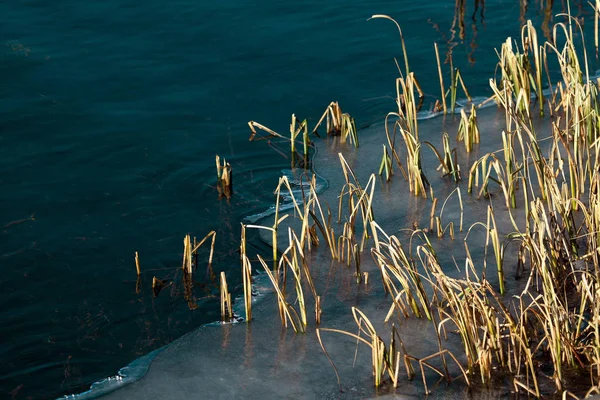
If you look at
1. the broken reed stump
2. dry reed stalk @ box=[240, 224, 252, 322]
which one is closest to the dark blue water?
the broken reed stump

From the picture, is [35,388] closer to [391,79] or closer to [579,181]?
[579,181]

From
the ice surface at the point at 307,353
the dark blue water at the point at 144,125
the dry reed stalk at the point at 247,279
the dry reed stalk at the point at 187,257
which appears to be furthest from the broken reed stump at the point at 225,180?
the dry reed stalk at the point at 247,279

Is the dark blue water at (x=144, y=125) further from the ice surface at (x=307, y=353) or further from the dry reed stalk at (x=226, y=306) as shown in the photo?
the ice surface at (x=307, y=353)

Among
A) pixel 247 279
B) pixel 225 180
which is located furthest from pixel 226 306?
pixel 225 180

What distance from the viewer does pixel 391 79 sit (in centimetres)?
812

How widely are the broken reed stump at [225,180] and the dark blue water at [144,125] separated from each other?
8 cm

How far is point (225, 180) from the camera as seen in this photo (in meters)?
6.31

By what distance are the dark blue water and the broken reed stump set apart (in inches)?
3.2

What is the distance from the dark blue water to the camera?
5051 mm

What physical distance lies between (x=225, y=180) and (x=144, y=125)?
4.43ft

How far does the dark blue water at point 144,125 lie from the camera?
505cm

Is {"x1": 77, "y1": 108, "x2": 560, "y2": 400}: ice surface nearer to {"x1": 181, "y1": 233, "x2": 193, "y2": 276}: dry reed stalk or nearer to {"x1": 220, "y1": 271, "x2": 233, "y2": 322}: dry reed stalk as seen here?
{"x1": 220, "y1": 271, "x2": 233, "y2": 322}: dry reed stalk

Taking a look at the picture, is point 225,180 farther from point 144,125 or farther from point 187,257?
point 144,125

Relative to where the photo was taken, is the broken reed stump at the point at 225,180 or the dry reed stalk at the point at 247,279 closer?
the dry reed stalk at the point at 247,279
